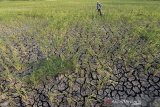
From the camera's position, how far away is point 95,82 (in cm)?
826

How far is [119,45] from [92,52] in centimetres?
139

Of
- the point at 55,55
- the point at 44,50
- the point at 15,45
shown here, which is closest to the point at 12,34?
the point at 15,45

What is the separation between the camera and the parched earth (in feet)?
24.9

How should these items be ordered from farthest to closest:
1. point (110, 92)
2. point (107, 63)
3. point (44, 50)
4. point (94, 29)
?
point (94, 29) → point (44, 50) → point (107, 63) → point (110, 92)

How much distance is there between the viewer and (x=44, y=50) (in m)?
10.4

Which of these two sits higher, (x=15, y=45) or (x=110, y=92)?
(x=15, y=45)

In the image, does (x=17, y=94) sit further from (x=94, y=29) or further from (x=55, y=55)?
(x=94, y=29)

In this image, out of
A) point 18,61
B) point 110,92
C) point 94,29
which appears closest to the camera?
point 110,92

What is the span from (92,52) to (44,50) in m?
2.11

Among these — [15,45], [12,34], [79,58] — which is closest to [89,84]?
[79,58]

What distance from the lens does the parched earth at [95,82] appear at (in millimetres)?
7598

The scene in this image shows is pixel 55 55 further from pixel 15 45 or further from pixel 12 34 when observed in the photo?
pixel 12 34

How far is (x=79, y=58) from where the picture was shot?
9492 millimetres

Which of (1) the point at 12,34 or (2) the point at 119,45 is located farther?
(1) the point at 12,34
